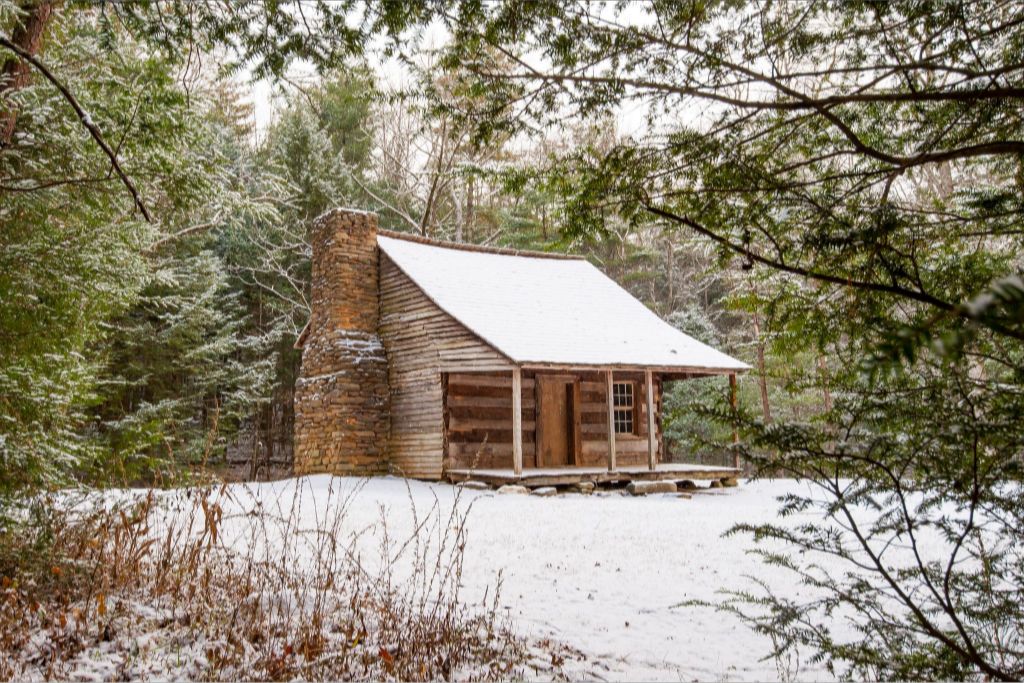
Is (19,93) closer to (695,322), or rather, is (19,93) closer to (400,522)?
(400,522)

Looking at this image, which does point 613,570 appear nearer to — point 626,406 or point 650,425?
point 650,425

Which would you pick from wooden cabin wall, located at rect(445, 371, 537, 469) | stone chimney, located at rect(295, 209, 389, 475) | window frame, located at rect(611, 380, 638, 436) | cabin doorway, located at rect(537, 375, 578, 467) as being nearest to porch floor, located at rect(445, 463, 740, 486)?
wooden cabin wall, located at rect(445, 371, 537, 469)

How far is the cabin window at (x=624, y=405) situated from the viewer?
19.7 metres

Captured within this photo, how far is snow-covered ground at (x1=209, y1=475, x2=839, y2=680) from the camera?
16.0 ft

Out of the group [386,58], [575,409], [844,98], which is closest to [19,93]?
[386,58]

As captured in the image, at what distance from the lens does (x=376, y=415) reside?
60.3 ft

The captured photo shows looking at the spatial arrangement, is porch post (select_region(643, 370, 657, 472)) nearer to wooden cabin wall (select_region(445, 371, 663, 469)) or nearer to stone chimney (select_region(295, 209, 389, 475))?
wooden cabin wall (select_region(445, 371, 663, 469))

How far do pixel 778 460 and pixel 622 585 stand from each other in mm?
4470

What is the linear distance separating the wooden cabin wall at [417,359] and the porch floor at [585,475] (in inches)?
50.4

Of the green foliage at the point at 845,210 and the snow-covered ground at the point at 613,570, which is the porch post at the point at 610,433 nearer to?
the snow-covered ground at the point at 613,570

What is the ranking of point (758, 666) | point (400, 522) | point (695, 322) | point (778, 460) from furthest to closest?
point (695, 322) → point (400, 522) → point (758, 666) → point (778, 460)

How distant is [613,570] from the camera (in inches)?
301

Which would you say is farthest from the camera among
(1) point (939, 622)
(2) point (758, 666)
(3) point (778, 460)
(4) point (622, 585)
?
(4) point (622, 585)

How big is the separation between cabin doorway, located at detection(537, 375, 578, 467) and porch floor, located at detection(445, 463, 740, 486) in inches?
48.5
